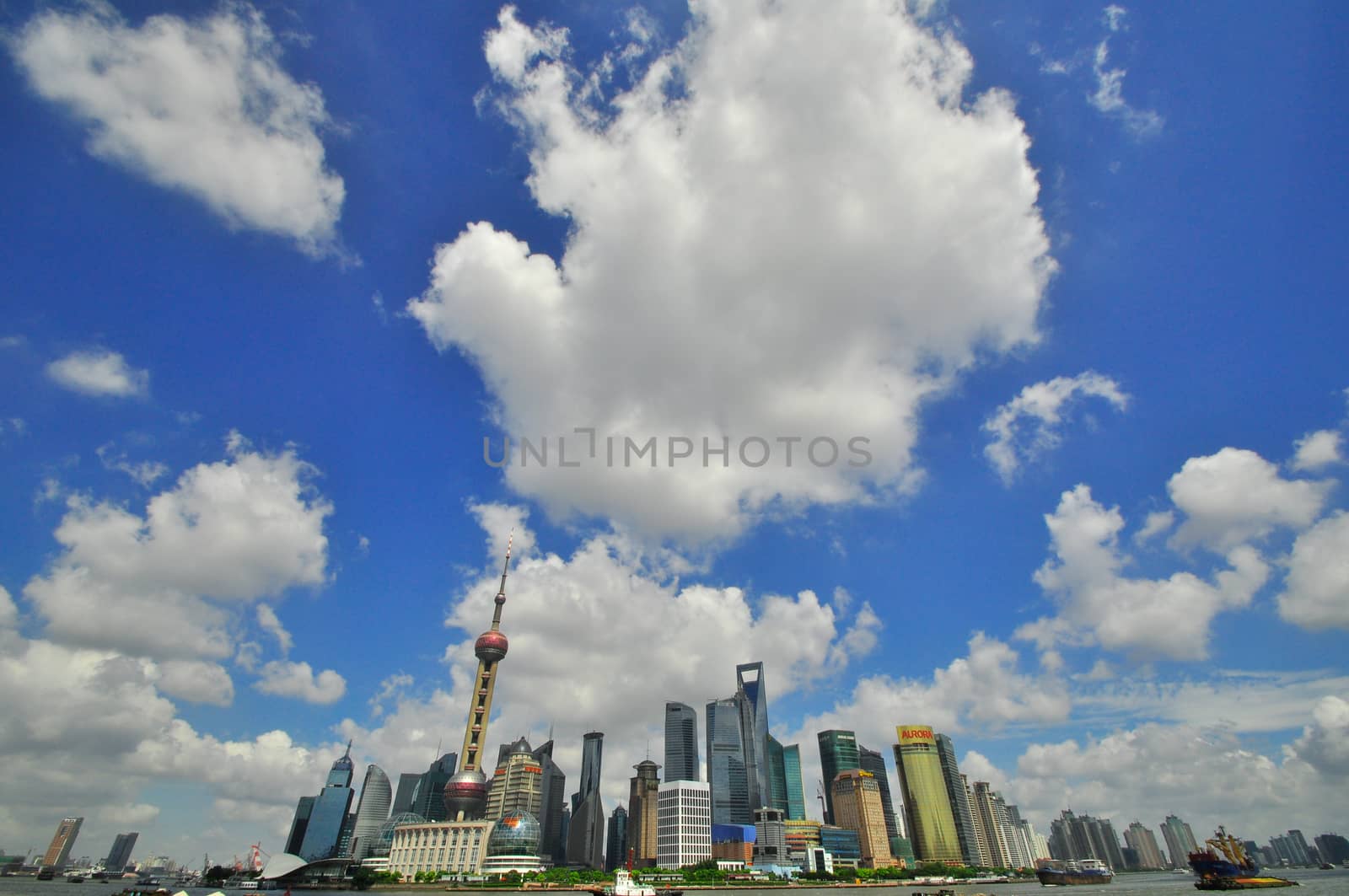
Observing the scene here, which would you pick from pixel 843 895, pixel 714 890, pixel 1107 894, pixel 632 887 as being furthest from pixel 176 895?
pixel 1107 894

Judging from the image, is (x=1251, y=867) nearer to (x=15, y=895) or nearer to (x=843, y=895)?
(x=843, y=895)

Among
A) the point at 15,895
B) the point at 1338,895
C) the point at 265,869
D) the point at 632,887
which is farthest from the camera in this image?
the point at 265,869

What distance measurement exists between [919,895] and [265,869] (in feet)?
601

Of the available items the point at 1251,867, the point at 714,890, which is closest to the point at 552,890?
the point at 714,890

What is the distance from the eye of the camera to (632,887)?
10350cm

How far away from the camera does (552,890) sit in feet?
554

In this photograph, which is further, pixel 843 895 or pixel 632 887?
pixel 843 895

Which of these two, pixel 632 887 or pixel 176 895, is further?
pixel 632 887

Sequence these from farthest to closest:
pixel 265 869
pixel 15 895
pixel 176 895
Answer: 1. pixel 265 869
2. pixel 15 895
3. pixel 176 895

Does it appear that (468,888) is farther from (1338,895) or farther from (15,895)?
(1338,895)

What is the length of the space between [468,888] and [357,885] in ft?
104

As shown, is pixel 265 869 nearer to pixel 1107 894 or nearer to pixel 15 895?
pixel 15 895

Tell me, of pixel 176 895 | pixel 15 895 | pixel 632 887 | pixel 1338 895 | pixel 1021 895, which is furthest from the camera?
pixel 1021 895

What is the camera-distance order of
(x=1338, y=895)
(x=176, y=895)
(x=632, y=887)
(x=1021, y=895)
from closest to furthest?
(x=176, y=895) < (x=632, y=887) < (x=1338, y=895) < (x=1021, y=895)
